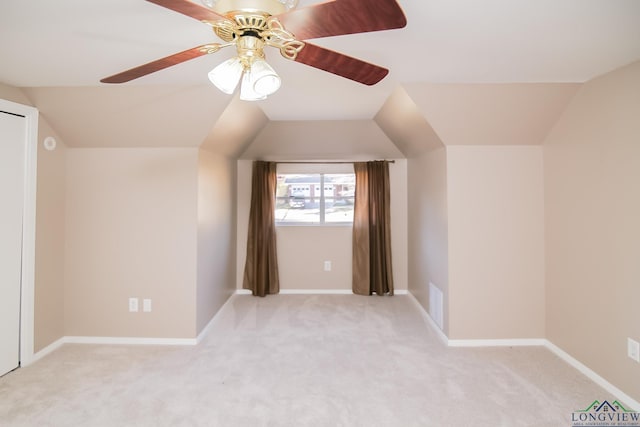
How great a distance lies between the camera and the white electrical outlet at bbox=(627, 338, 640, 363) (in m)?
2.01

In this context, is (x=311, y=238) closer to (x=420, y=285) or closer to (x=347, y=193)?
(x=347, y=193)

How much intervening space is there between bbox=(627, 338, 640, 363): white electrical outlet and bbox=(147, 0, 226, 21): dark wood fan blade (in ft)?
9.24

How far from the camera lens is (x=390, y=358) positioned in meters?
2.67

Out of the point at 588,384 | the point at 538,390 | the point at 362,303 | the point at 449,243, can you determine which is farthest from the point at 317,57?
the point at 362,303

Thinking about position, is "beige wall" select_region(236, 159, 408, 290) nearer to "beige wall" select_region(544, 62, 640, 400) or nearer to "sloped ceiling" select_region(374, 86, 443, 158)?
"sloped ceiling" select_region(374, 86, 443, 158)

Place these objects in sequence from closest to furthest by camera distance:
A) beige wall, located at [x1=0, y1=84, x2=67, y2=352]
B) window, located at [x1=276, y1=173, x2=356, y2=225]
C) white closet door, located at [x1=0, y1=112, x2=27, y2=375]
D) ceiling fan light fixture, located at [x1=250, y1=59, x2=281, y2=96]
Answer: ceiling fan light fixture, located at [x1=250, y1=59, x2=281, y2=96] < white closet door, located at [x1=0, y1=112, x2=27, y2=375] < beige wall, located at [x1=0, y1=84, x2=67, y2=352] < window, located at [x1=276, y1=173, x2=356, y2=225]

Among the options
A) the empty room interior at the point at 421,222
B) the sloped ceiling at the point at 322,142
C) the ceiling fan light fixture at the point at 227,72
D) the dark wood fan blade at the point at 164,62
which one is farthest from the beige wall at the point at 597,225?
the dark wood fan blade at the point at 164,62

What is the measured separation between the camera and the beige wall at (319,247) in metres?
4.47

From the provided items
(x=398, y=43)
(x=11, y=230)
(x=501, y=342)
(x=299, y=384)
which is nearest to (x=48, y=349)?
(x=11, y=230)

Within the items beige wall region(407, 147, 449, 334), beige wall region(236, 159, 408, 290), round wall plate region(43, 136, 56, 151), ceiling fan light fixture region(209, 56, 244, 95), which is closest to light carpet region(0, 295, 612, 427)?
beige wall region(407, 147, 449, 334)

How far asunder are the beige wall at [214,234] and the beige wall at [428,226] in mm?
2197

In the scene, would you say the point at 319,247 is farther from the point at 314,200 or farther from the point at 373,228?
the point at 373,228

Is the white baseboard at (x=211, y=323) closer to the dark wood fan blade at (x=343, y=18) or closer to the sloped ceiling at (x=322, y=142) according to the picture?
the sloped ceiling at (x=322, y=142)
